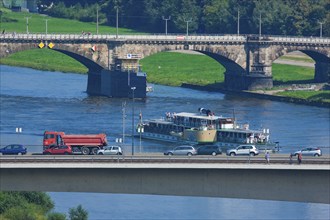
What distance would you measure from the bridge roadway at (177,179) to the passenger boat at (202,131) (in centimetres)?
3476

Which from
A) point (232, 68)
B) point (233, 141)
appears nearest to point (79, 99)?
point (232, 68)

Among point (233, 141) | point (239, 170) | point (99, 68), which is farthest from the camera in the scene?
point (99, 68)

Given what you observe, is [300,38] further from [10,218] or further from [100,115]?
[10,218]

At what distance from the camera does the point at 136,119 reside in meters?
122

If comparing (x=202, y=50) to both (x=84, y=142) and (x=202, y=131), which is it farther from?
(x=84, y=142)

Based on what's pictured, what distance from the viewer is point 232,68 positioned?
155875mm

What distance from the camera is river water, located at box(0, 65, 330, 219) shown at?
287 feet

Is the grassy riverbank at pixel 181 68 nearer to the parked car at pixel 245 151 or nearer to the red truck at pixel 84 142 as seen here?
the red truck at pixel 84 142

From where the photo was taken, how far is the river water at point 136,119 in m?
87.6

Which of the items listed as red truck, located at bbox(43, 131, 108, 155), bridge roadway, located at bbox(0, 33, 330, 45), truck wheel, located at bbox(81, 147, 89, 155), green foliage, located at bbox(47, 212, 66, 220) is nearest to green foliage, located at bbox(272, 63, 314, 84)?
bridge roadway, located at bbox(0, 33, 330, 45)

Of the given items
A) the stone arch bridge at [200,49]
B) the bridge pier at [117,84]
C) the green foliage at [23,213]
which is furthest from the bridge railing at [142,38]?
the green foliage at [23,213]

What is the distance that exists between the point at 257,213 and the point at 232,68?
70.0m

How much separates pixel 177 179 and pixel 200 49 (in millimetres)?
83896

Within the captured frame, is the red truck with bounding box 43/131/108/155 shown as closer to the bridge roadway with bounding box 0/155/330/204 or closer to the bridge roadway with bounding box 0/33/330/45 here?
the bridge roadway with bounding box 0/155/330/204
